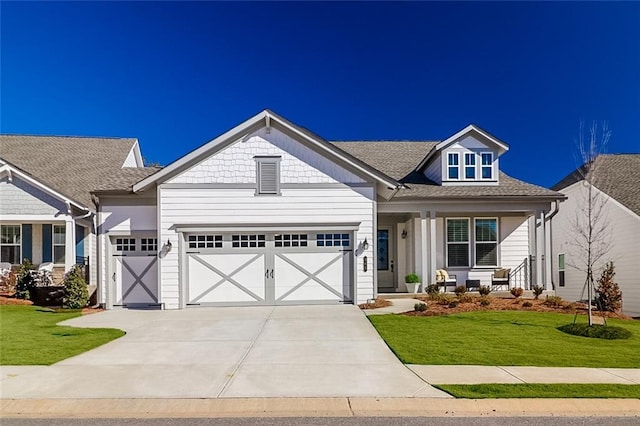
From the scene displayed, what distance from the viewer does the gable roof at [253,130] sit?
48.2 feet

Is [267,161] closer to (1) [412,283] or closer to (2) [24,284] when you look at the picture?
(1) [412,283]

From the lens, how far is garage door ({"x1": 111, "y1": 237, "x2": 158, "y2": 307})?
1545 cm

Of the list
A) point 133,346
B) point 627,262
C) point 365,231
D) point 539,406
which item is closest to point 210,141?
point 365,231

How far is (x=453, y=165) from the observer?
714 inches

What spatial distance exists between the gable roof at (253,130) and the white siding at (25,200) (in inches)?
243

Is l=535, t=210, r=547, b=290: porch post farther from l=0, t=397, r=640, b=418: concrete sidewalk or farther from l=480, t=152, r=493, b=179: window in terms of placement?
l=0, t=397, r=640, b=418: concrete sidewalk

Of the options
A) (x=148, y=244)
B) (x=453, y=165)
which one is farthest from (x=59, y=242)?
(x=453, y=165)

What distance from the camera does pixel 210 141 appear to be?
48.6ft

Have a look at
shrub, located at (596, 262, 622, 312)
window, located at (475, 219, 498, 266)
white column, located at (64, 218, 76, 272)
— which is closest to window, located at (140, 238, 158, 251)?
white column, located at (64, 218, 76, 272)

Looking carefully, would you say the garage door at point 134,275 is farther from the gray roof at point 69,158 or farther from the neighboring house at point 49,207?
the gray roof at point 69,158

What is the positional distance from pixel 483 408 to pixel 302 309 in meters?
8.79

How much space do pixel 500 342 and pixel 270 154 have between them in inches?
354

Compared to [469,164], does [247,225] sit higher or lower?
lower

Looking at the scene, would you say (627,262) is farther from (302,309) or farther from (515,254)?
(302,309)
